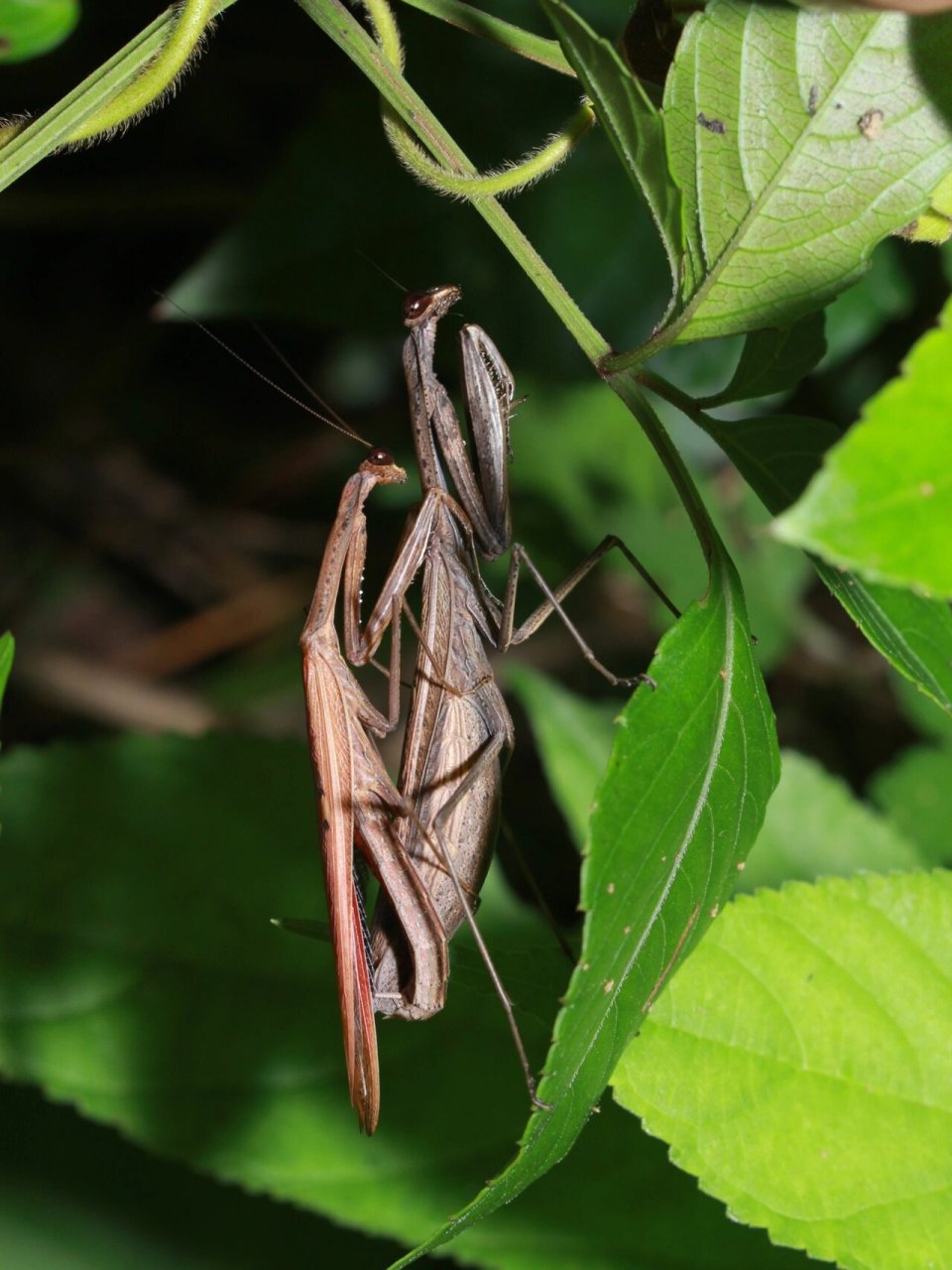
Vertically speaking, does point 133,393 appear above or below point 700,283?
below

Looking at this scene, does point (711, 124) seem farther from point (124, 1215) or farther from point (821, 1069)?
point (124, 1215)

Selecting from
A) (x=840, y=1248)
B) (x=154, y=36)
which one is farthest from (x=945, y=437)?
(x=840, y=1248)

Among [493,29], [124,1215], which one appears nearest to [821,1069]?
[493,29]

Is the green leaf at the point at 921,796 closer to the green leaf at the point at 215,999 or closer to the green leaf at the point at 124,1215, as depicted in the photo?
the green leaf at the point at 215,999

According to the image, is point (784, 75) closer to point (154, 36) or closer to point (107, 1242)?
point (154, 36)

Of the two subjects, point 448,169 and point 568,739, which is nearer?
point 448,169

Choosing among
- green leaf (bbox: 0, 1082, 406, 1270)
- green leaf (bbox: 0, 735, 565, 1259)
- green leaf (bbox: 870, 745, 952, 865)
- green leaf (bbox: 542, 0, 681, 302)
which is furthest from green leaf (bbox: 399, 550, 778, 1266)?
green leaf (bbox: 870, 745, 952, 865)

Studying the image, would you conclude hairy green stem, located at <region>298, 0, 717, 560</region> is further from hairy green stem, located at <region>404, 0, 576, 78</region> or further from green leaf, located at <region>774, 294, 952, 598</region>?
green leaf, located at <region>774, 294, 952, 598</region>
